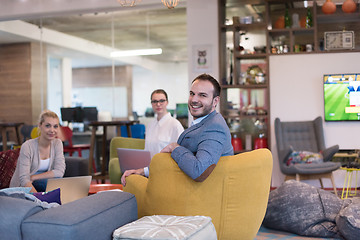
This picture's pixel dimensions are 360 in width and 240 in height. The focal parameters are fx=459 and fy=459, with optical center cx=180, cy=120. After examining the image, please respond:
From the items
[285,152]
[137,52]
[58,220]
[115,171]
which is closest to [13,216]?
[58,220]

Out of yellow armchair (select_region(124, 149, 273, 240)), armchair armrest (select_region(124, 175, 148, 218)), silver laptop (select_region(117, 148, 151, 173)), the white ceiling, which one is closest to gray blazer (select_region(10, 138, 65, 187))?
silver laptop (select_region(117, 148, 151, 173))

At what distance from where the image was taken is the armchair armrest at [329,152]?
652 cm

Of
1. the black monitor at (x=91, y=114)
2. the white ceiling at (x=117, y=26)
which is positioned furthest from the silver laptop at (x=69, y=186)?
the black monitor at (x=91, y=114)

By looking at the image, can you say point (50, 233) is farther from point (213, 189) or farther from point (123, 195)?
point (213, 189)

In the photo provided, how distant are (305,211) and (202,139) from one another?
2142 mm

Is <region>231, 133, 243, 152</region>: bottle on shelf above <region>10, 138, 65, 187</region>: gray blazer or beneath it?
beneath

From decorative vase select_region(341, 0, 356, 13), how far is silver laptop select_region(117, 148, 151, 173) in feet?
15.2

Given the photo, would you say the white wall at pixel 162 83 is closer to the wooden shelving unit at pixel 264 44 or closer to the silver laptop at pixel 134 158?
the wooden shelving unit at pixel 264 44

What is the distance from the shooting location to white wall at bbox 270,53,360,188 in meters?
7.16

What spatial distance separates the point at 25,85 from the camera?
11.5 metres

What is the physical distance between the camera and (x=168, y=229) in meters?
2.18

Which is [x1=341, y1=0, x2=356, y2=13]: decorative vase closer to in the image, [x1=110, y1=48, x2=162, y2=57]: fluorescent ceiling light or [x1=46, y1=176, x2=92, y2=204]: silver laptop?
[x1=110, y1=48, x2=162, y2=57]: fluorescent ceiling light

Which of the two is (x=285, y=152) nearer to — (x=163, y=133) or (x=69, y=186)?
(x=163, y=133)

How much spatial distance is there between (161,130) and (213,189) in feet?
7.19
